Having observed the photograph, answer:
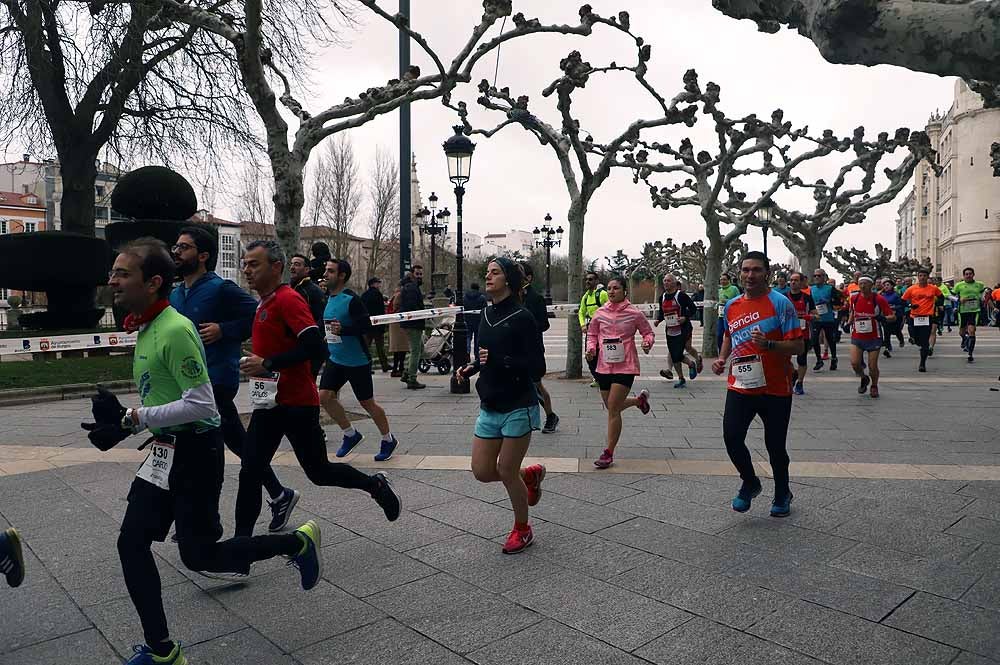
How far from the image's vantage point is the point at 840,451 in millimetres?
7027

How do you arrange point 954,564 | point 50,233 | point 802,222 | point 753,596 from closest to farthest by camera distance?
point 753,596 → point 954,564 → point 50,233 → point 802,222

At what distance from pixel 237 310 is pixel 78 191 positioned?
16.7 metres

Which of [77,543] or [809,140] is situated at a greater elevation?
[809,140]

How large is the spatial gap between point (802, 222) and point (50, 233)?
24.2 m

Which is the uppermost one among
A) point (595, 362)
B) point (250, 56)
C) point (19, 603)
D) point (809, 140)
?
point (809, 140)

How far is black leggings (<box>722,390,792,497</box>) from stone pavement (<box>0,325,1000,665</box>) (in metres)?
0.31

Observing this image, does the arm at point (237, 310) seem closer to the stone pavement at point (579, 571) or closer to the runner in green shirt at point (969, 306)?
the stone pavement at point (579, 571)

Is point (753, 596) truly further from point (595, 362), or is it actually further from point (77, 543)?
point (77, 543)

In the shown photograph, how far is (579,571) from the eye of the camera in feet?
13.1

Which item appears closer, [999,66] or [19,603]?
[999,66]

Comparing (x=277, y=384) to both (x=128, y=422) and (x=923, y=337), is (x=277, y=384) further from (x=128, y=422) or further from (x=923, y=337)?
(x=923, y=337)

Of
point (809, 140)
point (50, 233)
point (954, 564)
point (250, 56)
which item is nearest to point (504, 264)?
point (954, 564)

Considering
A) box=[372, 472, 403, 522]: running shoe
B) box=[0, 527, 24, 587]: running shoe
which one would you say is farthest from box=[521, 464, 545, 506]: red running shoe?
box=[0, 527, 24, 587]: running shoe

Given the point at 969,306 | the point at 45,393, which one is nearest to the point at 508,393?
the point at 45,393
